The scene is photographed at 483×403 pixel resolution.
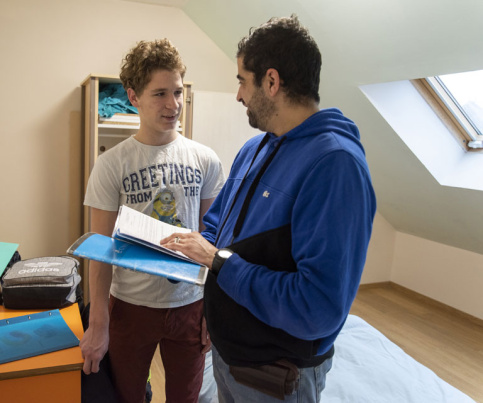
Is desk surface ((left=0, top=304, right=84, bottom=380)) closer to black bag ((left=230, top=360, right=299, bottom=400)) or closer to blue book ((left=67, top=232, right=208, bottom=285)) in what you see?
blue book ((left=67, top=232, right=208, bottom=285))

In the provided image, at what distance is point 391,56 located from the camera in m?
2.42

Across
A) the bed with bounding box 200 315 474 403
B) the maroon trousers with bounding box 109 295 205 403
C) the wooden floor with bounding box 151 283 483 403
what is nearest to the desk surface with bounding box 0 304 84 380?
the maroon trousers with bounding box 109 295 205 403

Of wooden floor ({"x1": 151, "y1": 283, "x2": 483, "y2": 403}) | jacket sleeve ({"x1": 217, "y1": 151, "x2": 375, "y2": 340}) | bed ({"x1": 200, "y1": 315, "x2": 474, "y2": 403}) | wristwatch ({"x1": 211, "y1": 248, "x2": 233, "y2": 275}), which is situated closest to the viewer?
jacket sleeve ({"x1": 217, "y1": 151, "x2": 375, "y2": 340})

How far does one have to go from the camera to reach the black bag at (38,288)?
5.90ft

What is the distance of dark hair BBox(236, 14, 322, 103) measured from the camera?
978 mm

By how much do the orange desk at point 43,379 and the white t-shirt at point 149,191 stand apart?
27 centimetres

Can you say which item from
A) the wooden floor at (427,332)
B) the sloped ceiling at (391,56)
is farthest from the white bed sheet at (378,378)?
the sloped ceiling at (391,56)

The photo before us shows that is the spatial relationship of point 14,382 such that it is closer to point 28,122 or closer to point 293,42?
point 293,42

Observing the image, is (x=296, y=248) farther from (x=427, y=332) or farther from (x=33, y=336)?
(x=427, y=332)

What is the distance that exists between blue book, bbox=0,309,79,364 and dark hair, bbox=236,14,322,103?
1150 millimetres

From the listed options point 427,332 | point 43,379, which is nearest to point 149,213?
point 43,379

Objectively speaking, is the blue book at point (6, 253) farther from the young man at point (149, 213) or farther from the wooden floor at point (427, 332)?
the wooden floor at point (427, 332)

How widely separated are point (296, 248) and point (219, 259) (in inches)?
6.9

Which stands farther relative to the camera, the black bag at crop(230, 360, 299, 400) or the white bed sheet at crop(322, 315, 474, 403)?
the white bed sheet at crop(322, 315, 474, 403)
